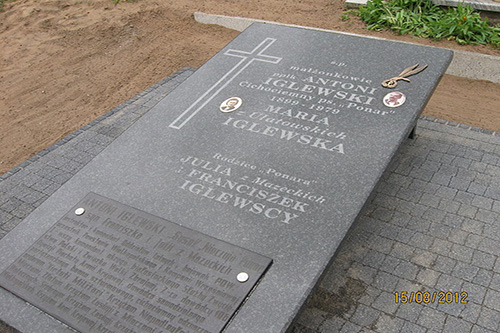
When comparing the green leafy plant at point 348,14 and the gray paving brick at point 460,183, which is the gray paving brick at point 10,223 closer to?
the gray paving brick at point 460,183

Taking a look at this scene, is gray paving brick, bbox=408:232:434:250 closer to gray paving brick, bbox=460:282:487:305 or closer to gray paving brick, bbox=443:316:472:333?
gray paving brick, bbox=460:282:487:305

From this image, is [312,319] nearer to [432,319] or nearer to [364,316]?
[364,316]

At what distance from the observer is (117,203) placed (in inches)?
134

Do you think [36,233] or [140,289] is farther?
[36,233]

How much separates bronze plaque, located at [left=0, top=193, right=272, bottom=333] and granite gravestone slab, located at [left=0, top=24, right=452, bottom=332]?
72 mm

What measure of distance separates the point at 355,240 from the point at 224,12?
16.8 ft

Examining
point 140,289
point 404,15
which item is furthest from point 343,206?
point 404,15

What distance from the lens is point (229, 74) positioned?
4430 mm

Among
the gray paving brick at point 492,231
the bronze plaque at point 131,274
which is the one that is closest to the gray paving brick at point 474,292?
the gray paving brick at point 492,231

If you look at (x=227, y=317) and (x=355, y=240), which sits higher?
(x=227, y=317)

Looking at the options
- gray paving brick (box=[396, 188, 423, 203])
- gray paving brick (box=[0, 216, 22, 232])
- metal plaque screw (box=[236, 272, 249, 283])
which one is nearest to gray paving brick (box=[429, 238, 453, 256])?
gray paving brick (box=[396, 188, 423, 203])

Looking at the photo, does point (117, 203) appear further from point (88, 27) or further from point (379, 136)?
point (88, 27)

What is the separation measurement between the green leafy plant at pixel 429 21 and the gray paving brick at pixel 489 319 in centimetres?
407
